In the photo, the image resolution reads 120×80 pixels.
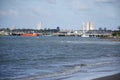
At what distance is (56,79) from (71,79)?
101 centimetres

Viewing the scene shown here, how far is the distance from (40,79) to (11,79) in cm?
233

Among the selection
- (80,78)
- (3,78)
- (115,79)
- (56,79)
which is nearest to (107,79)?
(115,79)

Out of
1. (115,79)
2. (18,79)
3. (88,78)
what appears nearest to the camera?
(115,79)

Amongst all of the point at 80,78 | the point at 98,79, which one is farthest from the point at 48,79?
the point at 98,79

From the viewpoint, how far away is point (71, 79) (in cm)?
2019

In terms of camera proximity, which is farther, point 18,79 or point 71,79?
point 18,79

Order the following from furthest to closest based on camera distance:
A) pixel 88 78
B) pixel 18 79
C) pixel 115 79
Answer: pixel 18 79
pixel 88 78
pixel 115 79

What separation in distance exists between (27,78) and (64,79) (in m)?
3.04

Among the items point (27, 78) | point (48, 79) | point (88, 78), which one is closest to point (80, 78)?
point (88, 78)

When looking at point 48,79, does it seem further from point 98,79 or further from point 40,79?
point 98,79

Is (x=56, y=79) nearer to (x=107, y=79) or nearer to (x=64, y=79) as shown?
(x=64, y=79)

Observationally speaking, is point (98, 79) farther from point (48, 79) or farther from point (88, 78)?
point (48, 79)

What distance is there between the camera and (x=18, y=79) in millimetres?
21953

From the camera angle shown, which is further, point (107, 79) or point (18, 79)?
point (18, 79)
